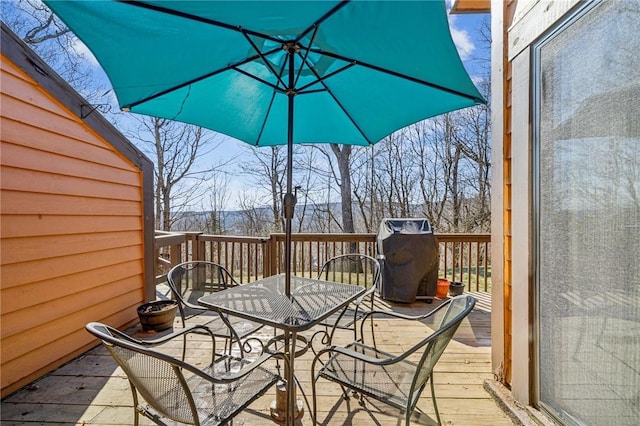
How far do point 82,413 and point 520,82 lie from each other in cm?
339

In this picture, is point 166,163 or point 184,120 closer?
point 184,120

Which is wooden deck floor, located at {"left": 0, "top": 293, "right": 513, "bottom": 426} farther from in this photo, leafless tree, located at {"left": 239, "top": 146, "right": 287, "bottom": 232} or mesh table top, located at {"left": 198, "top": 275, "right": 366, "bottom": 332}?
leafless tree, located at {"left": 239, "top": 146, "right": 287, "bottom": 232}

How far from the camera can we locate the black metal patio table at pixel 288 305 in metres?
1.46

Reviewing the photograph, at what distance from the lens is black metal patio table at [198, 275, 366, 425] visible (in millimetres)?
1464

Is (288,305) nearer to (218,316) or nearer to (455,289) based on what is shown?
(218,316)

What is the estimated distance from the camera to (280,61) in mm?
1950

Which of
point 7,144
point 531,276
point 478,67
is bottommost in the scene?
point 531,276

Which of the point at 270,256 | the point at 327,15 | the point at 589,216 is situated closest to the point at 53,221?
the point at 270,256

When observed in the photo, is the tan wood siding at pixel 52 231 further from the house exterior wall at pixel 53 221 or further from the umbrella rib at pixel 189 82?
the umbrella rib at pixel 189 82

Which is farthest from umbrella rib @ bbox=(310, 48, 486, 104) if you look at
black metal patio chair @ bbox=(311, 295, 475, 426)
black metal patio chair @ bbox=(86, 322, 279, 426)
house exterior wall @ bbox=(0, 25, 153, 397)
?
house exterior wall @ bbox=(0, 25, 153, 397)

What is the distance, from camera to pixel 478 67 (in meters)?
7.82

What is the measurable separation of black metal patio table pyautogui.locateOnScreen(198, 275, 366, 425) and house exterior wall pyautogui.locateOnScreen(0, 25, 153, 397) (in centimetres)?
149

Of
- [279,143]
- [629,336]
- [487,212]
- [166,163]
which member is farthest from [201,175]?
[629,336]

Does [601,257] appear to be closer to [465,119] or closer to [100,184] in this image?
[100,184]
